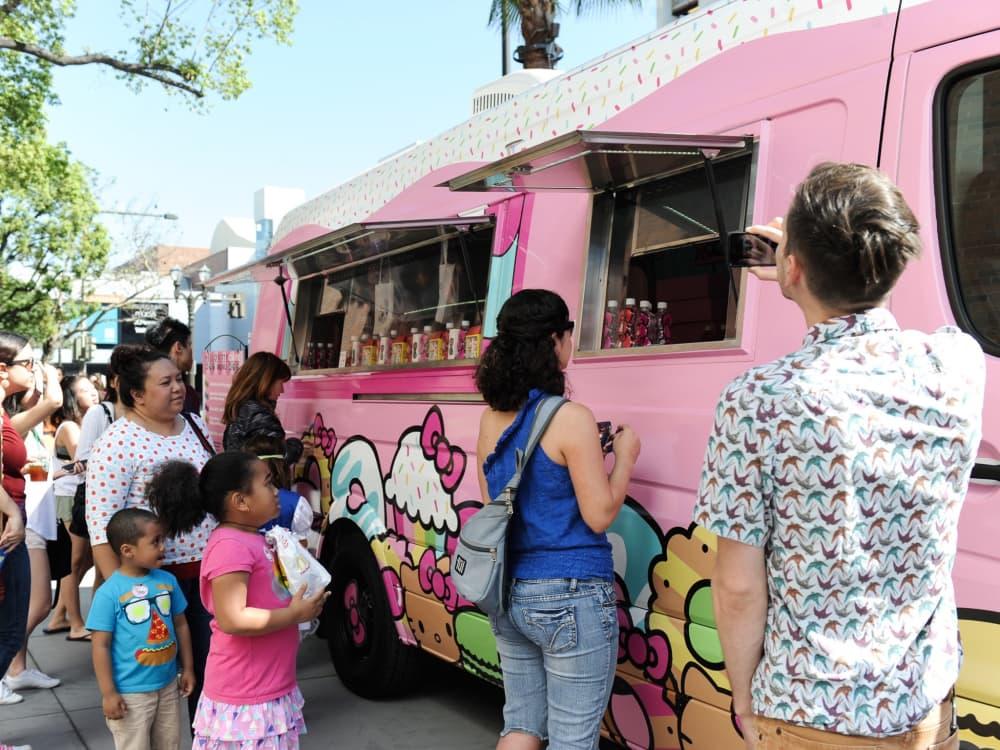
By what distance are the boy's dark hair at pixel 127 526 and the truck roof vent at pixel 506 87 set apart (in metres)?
2.50

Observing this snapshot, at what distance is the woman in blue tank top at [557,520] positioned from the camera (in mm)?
3012

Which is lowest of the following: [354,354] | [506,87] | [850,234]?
[354,354]

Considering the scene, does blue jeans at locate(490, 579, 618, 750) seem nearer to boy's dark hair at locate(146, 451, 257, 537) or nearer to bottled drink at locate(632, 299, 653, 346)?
bottled drink at locate(632, 299, 653, 346)

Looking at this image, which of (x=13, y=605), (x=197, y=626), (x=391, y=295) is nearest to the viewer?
(x=197, y=626)

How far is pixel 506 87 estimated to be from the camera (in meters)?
5.11

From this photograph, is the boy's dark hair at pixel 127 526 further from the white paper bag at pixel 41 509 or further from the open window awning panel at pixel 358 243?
the white paper bag at pixel 41 509

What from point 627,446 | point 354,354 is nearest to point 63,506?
point 354,354

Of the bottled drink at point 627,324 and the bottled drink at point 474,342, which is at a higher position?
the bottled drink at point 627,324

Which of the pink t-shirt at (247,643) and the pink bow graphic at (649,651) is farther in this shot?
the pink t-shirt at (247,643)

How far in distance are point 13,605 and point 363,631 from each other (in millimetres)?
1785

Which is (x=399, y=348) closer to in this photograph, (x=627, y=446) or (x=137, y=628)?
(x=137, y=628)

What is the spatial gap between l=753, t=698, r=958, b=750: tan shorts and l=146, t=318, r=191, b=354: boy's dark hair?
4.47m

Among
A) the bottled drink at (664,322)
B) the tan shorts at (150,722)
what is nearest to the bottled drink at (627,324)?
the bottled drink at (664,322)

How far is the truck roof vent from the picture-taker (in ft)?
16.3
